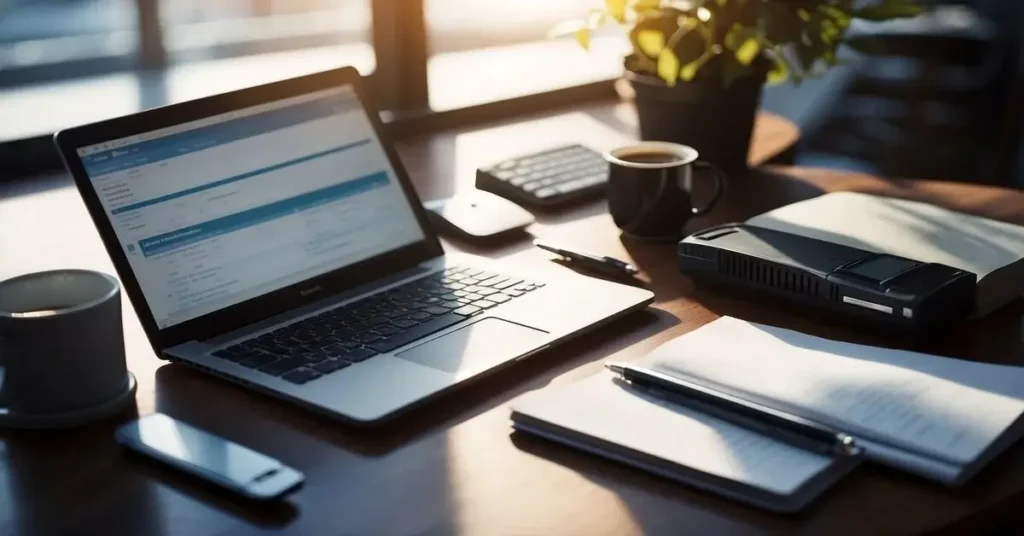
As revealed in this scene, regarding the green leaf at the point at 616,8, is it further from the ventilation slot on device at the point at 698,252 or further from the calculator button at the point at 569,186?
the ventilation slot on device at the point at 698,252

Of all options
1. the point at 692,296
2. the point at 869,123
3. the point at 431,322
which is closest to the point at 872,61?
the point at 869,123

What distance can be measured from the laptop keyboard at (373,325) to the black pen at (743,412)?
0.60 ft

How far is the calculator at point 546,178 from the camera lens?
52.9 inches

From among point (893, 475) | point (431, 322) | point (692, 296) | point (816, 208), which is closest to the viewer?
point (893, 475)

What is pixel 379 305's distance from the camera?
99 centimetres

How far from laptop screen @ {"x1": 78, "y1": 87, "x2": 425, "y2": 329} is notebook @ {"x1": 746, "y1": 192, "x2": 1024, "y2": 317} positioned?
410 mm

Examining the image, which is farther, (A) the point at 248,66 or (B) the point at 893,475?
(A) the point at 248,66

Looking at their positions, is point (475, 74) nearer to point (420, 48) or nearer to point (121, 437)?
point (420, 48)

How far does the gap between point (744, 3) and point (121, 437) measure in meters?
0.87

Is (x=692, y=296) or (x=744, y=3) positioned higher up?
(x=744, y=3)

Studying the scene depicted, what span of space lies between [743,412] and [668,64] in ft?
2.19

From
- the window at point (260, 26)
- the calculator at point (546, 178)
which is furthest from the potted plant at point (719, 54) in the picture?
the window at point (260, 26)

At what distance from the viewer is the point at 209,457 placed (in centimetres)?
73

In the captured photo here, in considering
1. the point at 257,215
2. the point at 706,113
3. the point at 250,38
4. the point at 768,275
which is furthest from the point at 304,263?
the point at 250,38
